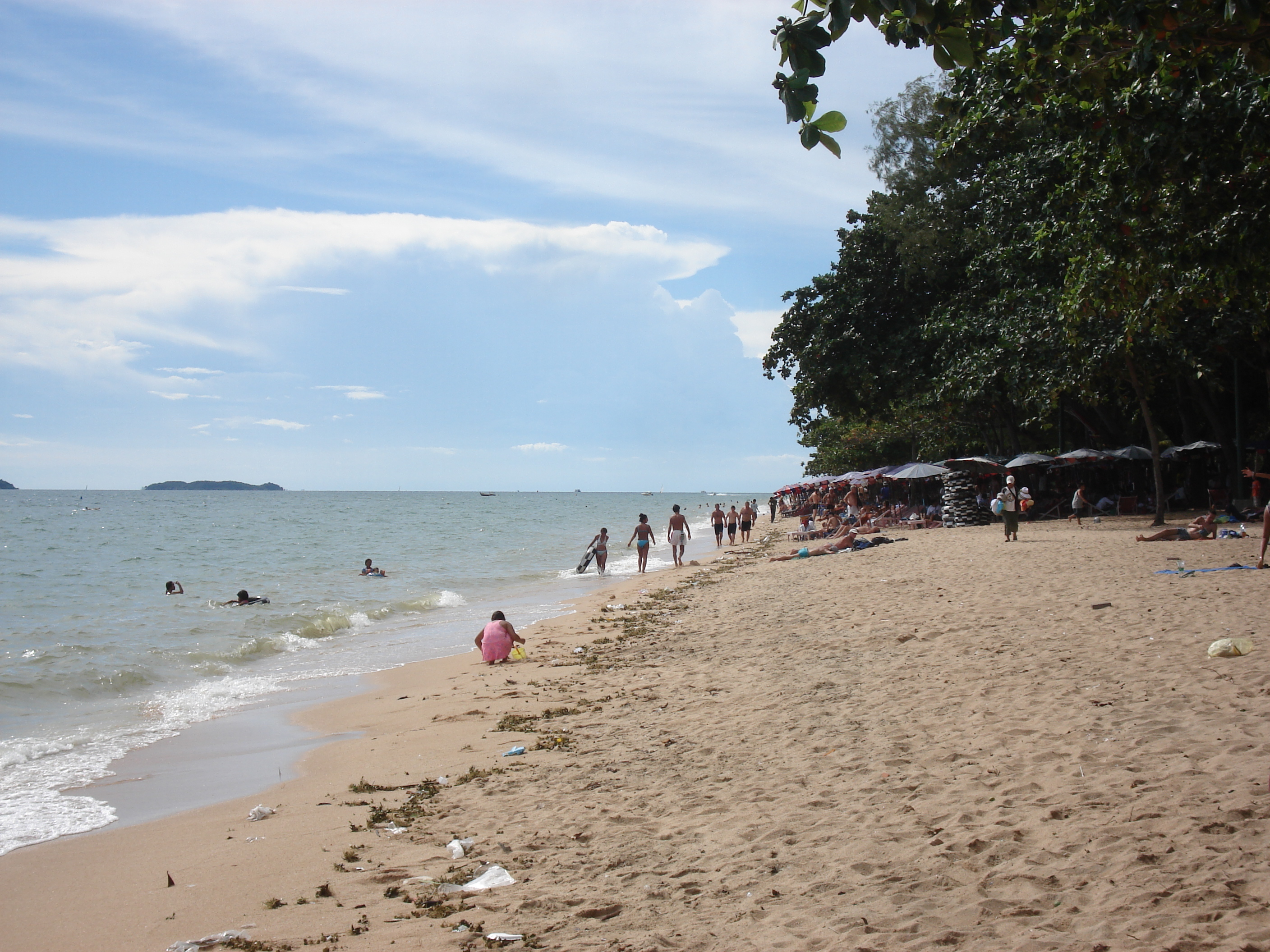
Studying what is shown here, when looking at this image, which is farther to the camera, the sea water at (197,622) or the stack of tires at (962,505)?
the stack of tires at (962,505)

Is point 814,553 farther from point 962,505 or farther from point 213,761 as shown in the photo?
point 213,761

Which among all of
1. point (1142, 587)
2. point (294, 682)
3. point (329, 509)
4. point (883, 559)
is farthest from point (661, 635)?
point (329, 509)

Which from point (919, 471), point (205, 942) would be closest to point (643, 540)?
point (919, 471)

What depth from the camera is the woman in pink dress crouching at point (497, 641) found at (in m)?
10.4

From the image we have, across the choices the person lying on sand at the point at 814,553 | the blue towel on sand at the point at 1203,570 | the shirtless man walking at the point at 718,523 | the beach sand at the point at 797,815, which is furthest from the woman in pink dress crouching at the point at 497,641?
the shirtless man walking at the point at 718,523

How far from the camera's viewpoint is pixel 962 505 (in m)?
24.0

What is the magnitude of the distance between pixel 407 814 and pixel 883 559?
12.1 m

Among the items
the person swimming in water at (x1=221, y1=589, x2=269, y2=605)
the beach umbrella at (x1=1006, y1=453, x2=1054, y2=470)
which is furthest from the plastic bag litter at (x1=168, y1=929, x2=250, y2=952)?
the beach umbrella at (x1=1006, y1=453, x2=1054, y2=470)

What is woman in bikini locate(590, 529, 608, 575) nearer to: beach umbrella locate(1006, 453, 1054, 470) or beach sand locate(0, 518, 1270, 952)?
beach umbrella locate(1006, 453, 1054, 470)

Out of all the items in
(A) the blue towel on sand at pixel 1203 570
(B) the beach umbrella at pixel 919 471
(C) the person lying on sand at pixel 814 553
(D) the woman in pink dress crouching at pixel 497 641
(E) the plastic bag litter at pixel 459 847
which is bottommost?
(E) the plastic bag litter at pixel 459 847

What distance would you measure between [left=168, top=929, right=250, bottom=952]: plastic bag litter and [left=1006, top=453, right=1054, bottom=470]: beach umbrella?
2425 cm

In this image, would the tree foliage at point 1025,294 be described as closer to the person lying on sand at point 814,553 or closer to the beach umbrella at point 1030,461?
the beach umbrella at point 1030,461

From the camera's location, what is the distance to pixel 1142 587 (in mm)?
9234

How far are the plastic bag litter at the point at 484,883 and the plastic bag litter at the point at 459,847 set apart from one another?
1.02 ft
